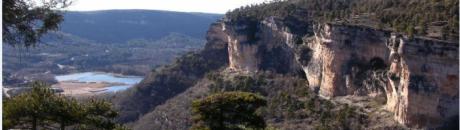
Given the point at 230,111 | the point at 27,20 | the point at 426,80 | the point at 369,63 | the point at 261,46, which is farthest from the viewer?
the point at 261,46

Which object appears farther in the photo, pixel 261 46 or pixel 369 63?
pixel 261 46

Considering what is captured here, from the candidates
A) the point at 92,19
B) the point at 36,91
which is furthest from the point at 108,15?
the point at 36,91

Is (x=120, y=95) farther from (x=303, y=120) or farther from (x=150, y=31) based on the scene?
(x=150, y=31)

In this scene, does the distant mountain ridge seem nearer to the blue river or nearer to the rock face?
the blue river

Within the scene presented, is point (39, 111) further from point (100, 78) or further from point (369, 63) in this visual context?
point (100, 78)

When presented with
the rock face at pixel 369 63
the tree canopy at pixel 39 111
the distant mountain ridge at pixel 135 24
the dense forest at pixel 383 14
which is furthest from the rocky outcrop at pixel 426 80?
the distant mountain ridge at pixel 135 24

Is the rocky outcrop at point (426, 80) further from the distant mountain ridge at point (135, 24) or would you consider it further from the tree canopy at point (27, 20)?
the distant mountain ridge at point (135, 24)

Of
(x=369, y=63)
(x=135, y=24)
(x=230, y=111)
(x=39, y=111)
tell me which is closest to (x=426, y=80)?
(x=369, y=63)

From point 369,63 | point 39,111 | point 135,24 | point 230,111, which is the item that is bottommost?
point 135,24
